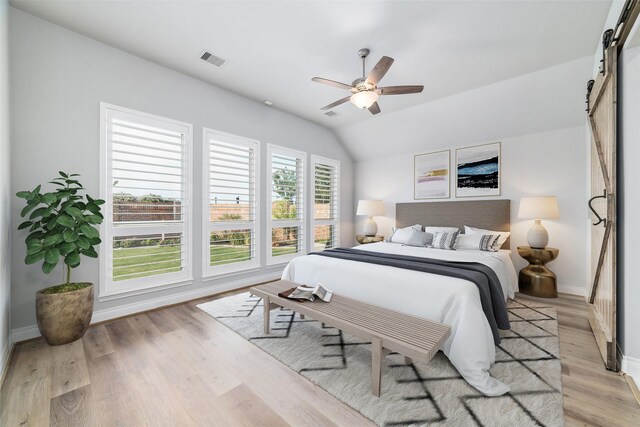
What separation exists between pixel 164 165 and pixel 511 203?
5.27 meters

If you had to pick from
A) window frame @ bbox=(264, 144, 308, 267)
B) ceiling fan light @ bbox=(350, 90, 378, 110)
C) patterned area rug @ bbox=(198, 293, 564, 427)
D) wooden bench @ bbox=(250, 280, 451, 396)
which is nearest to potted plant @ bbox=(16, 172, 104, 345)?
patterned area rug @ bbox=(198, 293, 564, 427)

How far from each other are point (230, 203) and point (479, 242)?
151 inches

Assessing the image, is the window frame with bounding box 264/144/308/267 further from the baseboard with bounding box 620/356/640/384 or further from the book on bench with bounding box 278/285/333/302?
the baseboard with bounding box 620/356/640/384

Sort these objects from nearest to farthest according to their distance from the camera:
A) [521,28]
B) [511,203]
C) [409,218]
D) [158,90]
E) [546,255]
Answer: [521,28]
[158,90]
[546,255]
[511,203]
[409,218]

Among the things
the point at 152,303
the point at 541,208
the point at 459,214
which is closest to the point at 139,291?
the point at 152,303

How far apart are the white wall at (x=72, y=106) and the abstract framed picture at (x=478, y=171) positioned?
436cm

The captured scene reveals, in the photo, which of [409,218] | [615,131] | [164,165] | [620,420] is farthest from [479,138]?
[164,165]

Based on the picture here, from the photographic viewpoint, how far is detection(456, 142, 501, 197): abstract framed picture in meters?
4.45

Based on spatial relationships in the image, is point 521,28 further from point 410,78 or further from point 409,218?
point 409,218

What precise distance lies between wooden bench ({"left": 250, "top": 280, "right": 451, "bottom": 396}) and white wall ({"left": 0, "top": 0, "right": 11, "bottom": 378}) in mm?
2175

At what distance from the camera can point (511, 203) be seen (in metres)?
4.30

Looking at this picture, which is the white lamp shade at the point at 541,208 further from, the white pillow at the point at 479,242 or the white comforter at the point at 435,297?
the white comforter at the point at 435,297

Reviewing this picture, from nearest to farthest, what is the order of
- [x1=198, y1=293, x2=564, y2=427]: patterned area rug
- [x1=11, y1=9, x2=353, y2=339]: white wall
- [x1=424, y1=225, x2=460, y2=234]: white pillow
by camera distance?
[x1=198, y1=293, x2=564, y2=427]: patterned area rug < [x1=11, y1=9, x2=353, y2=339]: white wall < [x1=424, y1=225, x2=460, y2=234]: white pillow

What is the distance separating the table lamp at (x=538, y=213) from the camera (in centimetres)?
363
